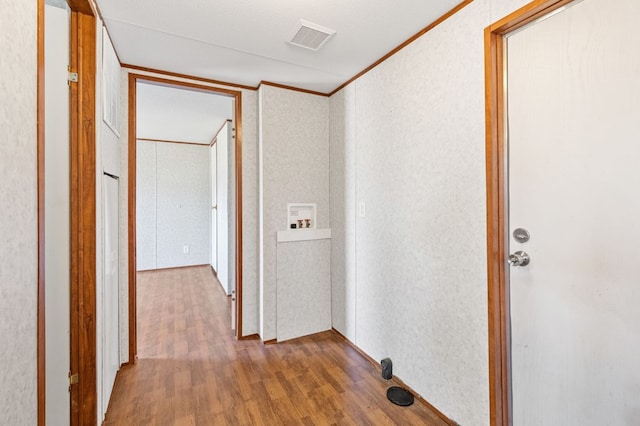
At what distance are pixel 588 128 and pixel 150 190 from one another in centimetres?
576

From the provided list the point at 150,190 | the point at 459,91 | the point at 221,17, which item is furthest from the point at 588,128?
the point at 150,190

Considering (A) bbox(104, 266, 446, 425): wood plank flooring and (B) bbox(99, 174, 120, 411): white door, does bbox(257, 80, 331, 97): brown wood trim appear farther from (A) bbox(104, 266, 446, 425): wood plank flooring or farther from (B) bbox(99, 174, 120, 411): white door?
(A) bbox(104, 266, 446, 425): wood plank flooring

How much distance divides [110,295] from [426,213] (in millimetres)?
2066

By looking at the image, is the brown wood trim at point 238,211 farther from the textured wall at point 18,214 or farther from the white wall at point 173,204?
the white wall at point 173,204

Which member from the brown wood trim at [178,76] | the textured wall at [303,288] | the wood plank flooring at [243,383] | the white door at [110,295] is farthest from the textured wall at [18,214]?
the textured wall at [303,288]

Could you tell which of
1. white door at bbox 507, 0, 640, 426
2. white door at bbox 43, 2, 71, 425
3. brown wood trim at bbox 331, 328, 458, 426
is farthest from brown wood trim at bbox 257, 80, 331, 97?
brown wood trim at bbox 331, 328, 458, 426

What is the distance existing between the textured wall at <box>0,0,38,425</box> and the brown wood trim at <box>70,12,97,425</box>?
2.26 feet

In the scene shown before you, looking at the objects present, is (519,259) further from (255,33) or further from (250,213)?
(250,213)

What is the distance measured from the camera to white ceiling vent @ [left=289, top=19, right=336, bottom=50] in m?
1.73

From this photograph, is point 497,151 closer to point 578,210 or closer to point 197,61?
point 578,210

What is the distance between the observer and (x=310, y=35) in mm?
1825

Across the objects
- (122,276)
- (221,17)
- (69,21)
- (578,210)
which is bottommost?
(122,276)

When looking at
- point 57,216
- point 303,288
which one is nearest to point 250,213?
point 303,288

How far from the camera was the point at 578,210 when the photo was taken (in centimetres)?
114
